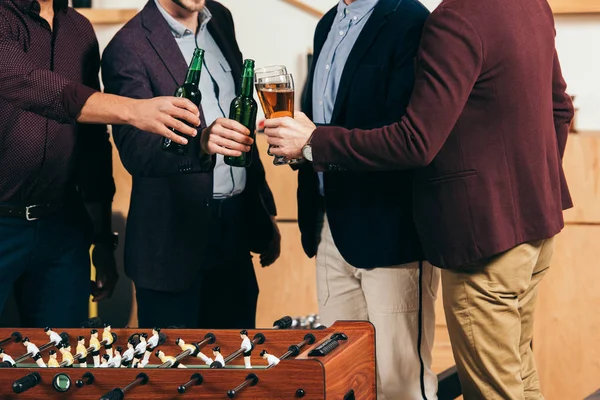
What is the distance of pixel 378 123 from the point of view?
229cm

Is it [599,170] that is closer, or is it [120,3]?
[599,170]

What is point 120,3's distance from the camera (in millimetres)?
4391

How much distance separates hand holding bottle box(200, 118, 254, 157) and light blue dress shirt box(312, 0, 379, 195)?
0.92 ft

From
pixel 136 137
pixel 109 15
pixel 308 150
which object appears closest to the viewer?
pixel 308 150

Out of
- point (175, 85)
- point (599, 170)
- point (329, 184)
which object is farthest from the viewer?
point (599, 170)

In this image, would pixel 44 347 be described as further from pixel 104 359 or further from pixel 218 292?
pixel 218 292

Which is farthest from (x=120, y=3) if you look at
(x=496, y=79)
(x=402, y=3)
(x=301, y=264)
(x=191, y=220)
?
(x=496, y=79)

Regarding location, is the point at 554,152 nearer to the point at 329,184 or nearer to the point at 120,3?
the point at 329,184

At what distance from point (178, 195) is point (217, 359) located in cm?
97

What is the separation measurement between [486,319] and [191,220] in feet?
3.39

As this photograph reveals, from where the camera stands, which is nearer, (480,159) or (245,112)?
(480,159)

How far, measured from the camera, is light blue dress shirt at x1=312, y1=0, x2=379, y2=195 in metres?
2.43

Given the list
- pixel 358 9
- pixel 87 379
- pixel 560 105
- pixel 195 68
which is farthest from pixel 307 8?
pixel 87 379

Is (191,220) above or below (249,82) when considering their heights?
below
